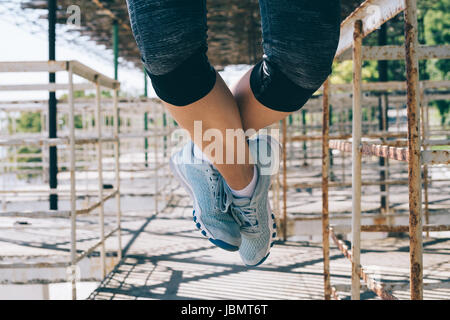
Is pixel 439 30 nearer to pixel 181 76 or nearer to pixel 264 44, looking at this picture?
pixel 264 44

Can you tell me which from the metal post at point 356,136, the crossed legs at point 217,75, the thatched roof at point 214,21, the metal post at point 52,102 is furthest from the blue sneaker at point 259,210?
the thatched roof at point 214,21

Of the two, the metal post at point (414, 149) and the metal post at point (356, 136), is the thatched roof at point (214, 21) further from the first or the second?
the metal post at point (414, 149)

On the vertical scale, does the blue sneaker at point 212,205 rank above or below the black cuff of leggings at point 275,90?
below

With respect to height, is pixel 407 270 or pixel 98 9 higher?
pixel 98 9

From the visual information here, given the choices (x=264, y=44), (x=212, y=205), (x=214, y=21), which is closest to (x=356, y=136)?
(x=212, y=205)

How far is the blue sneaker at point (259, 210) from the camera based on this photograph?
92 centimetres

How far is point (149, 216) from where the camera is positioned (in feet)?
16.3

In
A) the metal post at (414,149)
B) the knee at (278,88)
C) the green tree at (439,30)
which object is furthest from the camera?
the green tree at (439,30)

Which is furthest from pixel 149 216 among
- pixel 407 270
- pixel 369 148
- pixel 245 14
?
pixel 369 148

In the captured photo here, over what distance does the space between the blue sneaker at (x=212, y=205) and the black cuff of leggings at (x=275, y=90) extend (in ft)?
0.71

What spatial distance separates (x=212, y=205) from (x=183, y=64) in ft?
1.20

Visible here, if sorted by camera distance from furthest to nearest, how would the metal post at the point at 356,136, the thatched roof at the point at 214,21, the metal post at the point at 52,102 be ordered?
the thatched roof at the point at 214,21 → the metal post at the point at 52,102 → the metal post at the point at 356,136

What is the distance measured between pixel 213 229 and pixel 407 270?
2390 mm

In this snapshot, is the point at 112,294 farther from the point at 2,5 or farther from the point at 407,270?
the point at 2,5
